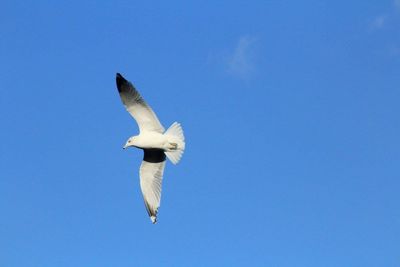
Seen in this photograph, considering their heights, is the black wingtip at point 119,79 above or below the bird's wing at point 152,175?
above

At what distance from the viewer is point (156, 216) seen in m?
16.8

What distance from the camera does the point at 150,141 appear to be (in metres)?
16.8

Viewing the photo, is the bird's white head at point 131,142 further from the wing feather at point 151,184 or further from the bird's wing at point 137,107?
the wing feather at point 151,184

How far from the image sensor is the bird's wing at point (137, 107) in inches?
653

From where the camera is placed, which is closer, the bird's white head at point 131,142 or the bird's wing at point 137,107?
the bird's wing at point 137,107

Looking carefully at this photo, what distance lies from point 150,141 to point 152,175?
0.69 meters

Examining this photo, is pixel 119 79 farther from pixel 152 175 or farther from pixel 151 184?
pixel 151 184

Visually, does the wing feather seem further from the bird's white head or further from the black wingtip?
the black wingtip

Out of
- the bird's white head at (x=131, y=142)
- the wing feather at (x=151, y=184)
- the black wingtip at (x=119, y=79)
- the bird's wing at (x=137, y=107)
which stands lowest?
the wing feather at (x=151, y=184)

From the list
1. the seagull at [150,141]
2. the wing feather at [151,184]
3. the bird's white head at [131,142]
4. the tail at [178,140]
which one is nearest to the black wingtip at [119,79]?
the seagull at [150,141]

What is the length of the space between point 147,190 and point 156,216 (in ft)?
1.70

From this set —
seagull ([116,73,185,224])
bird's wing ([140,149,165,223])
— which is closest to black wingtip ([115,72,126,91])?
seagull ([116,73,185,224])

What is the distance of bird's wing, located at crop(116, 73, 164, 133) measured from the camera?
54.4ft

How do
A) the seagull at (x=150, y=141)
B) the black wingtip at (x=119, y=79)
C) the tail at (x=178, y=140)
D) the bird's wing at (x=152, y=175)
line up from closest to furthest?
the black wingtip at (x=119, y=79) < the seagull at (x=150, y=141) < the tail at (x=178, y=140) < the bird's wing at (x=152, y=175)
